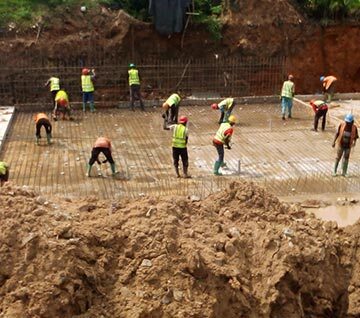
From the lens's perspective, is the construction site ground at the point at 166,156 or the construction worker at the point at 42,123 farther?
the construction worker at the point at 42,123

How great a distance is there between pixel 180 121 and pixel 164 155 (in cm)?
202

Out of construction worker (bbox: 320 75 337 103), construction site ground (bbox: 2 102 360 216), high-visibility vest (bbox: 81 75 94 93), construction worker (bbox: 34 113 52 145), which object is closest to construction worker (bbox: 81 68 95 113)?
high-visibility vest (bbox: 81 75 94 93)

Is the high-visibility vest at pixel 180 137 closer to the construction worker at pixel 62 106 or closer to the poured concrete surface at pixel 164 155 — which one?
the poured concrete surface at pixel 164 155

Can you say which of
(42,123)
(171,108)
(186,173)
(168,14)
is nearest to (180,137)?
(186,173)

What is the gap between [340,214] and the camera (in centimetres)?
992

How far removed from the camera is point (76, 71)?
18422 mm

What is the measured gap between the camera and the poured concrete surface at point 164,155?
11.1 meters

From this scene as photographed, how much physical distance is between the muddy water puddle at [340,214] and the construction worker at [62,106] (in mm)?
8420

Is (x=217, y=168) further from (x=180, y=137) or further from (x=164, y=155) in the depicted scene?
(x=164, y=155)

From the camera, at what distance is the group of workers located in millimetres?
11219

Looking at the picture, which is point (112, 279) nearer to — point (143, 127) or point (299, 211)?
point (299, 211)

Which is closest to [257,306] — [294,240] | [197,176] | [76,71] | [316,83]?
[294,240]

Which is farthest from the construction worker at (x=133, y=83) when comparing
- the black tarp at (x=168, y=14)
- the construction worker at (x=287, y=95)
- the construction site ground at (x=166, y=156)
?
the construction worker at (x=287, y=95)

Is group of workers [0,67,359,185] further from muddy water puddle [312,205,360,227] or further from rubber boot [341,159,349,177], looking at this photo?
muddy water puddle [312,205,360,227]
